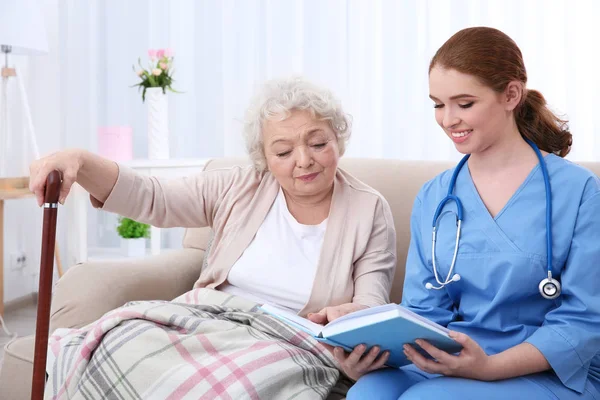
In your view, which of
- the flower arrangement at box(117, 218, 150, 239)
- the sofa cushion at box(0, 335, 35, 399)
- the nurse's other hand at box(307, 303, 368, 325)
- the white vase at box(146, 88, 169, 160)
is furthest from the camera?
the flower arrangement at box(117, 218, 150, 239)

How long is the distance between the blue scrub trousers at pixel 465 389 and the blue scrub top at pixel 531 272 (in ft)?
0.09

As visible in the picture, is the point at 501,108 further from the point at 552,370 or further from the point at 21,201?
the point at 21,201

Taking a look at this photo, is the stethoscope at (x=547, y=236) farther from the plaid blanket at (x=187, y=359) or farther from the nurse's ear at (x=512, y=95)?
the plaid blanket at (x=187, y=359)

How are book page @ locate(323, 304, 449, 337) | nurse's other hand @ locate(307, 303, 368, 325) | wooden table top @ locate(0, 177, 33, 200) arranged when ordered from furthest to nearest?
wooden table top @ locate(0, 177, 33, 200) < nurse's other hand @ locate(307, 303, 368, 325) < book page @ locate(323, 304, 449, 337)

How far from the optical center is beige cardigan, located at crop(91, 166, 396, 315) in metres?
1.78

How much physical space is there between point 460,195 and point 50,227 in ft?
2.60

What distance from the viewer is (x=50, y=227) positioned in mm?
1327

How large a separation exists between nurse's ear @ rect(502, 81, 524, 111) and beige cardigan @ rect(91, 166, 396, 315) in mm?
572

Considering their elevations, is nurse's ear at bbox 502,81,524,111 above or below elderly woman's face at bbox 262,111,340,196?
above

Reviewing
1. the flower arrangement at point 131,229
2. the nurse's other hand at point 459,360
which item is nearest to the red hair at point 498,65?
the nurse's other hand at point 459,360

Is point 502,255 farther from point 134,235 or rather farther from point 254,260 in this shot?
point 134,235

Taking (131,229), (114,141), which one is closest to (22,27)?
(114,141)

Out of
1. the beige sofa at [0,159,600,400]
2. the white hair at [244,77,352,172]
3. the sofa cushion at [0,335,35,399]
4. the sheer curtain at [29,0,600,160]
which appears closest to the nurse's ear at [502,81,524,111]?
the white hair at [244,77,352,172]

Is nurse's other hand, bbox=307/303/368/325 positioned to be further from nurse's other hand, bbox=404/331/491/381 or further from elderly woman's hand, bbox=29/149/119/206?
elderly woman's hand, bbox=29/149/119/206
